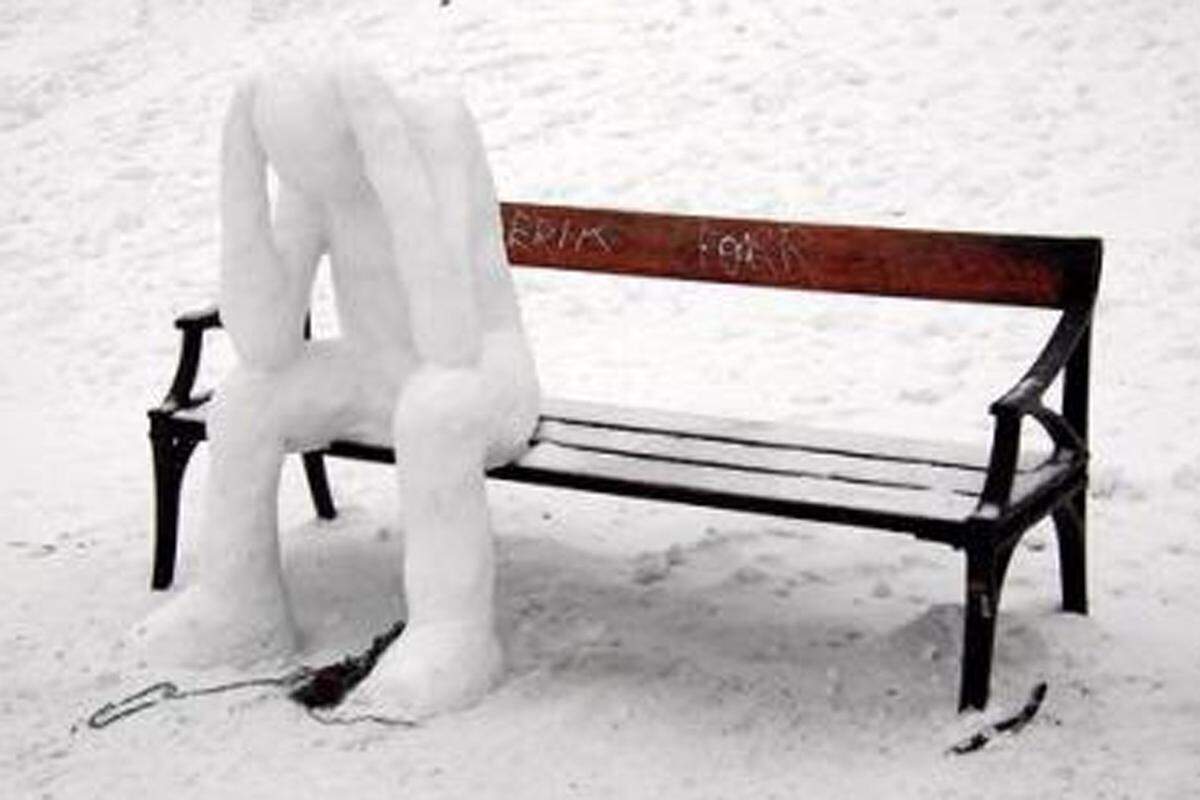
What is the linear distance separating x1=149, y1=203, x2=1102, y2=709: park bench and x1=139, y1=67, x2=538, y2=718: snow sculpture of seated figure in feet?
0.73

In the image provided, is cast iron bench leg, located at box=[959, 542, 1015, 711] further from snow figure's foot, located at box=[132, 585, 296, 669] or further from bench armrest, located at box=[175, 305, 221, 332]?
bench armrest, located at box=[175, 305, 221, 332]

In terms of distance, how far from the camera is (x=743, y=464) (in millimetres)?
3979

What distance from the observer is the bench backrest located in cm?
420

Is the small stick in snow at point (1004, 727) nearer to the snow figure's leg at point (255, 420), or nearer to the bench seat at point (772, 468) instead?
the bench seat at point (772, 468)

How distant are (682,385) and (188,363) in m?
Result: 2.30

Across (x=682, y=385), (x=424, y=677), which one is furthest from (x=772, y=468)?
(x=682, y=385)

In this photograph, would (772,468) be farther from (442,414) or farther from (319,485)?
(319,485)

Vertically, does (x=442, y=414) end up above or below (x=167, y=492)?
above

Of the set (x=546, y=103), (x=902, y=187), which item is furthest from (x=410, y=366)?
(x=546, y=103)

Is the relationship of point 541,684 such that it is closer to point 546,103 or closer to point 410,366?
point 410,366

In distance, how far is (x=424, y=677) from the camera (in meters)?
3.75

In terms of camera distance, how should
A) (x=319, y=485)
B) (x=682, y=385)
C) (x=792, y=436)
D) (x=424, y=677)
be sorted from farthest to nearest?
(x=682, y=385) < (x=319, y=485) < (x=792, y=436) < (x=424, y=677)

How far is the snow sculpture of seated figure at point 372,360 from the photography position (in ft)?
12.4

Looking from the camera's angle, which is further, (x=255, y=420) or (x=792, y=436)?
(x=792, y=436)
